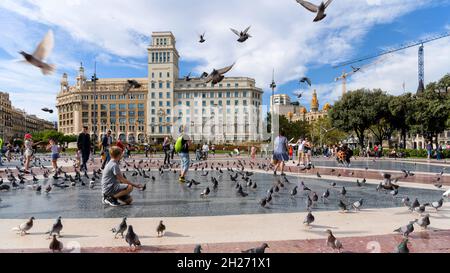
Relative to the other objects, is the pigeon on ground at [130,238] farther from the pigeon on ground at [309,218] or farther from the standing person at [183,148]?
the standing person at [183,148]

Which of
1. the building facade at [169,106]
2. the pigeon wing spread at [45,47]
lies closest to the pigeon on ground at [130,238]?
the pigeon wing spread at [45,47]

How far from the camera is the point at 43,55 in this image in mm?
5012

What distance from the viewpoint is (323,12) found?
7.43 metres

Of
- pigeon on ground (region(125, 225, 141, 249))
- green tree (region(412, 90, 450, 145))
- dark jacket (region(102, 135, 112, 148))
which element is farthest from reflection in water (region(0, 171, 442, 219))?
green tree (region(412, 90, 450, 145))

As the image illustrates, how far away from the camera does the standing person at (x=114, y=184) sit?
697 centimetres

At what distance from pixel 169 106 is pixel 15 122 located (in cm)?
4512

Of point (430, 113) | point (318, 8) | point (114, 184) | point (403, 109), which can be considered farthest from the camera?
point (403, 109)

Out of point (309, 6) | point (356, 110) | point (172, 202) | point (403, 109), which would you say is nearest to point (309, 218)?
point (172, 202)

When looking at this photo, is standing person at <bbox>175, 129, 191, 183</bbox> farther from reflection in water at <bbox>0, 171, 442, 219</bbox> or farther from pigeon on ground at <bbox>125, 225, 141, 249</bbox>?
pigeon on ground at <bbox>125, 225, 141, 249</bbox>

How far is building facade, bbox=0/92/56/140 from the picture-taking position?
65.5 meters

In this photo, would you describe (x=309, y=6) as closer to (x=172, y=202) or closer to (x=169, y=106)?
(x=172, y=202)
